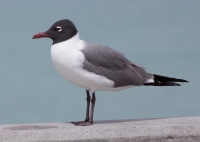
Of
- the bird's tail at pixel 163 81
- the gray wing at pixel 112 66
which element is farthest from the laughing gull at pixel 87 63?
the bird's tail at pixel 163 81

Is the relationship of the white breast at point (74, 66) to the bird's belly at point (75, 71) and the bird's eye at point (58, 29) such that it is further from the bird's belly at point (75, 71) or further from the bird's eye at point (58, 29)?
the bird's eye at point (58, 29)

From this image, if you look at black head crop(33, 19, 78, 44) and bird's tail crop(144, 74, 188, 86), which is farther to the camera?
bird's tail crop(144, 74, 188, 86)

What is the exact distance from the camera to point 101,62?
18.1ft

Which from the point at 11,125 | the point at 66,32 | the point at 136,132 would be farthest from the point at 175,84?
the point at 11,125

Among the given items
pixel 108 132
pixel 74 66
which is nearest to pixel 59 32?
pixel 74 66

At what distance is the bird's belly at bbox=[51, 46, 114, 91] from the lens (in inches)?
210

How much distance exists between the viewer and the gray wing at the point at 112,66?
543cm

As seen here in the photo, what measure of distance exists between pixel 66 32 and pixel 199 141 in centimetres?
193

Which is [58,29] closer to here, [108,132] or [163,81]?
[108,132]

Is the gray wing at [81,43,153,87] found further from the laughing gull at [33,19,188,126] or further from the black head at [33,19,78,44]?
the black head at [33,19,78,44]

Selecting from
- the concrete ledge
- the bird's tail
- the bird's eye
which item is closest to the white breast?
the bird's eye

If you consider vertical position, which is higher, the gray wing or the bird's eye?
the bird's eye

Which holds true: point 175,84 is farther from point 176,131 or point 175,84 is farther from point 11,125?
point 11,125

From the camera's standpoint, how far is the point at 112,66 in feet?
18.4
